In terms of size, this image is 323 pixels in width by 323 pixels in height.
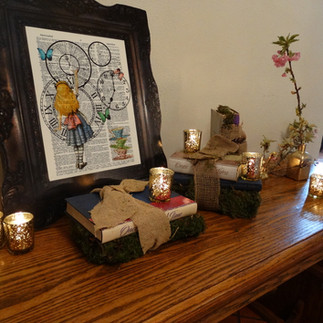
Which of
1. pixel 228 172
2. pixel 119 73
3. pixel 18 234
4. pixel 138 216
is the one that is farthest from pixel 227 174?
pixel 18 234

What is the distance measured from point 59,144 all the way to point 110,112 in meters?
0.17

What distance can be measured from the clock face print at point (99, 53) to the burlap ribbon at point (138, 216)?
0.37 metres

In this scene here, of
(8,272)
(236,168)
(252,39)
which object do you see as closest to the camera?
(8,272)

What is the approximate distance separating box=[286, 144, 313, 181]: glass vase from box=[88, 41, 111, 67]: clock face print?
31.9 inches

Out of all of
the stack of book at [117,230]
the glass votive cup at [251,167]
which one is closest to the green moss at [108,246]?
the stack of book at [117,230]

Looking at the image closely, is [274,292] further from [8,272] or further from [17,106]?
[17,106]

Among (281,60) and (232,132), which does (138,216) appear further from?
(281,60)

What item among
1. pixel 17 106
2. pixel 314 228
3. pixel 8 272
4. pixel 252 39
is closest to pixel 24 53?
pixel 17 106

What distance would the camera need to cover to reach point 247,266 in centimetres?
55

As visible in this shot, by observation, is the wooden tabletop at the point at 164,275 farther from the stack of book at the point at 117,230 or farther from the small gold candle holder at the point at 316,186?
the small gold candle holder at the point at 316,186

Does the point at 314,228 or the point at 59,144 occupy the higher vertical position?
the point at 59,144

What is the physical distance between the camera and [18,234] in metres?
0.56

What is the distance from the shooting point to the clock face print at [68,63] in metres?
0.68

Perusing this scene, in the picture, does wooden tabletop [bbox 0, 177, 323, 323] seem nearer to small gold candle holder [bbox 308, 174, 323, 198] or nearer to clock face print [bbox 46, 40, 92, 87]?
small gold candle holder [bbox 308, 174, 323, 198]
